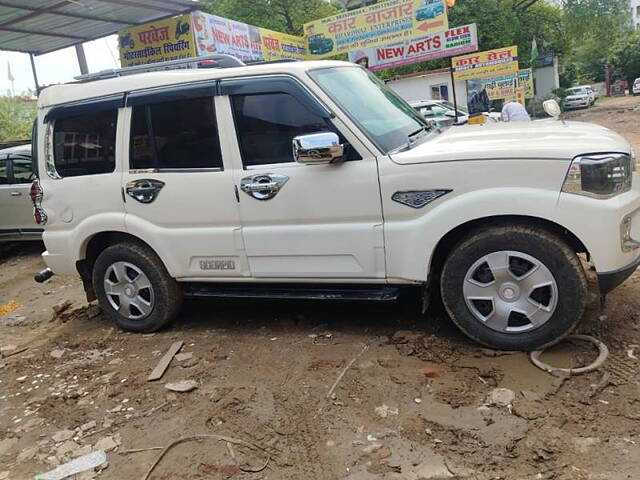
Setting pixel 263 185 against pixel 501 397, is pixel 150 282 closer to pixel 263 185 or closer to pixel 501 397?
A: pixel 263 185

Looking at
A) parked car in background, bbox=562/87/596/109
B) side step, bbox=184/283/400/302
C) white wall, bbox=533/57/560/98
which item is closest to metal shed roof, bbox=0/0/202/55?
side step, bbox=184/283/400/302

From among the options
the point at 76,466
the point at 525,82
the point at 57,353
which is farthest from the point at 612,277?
the point at 525,82

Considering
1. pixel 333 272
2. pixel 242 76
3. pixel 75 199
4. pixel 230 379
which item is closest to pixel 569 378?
pixel 333 272

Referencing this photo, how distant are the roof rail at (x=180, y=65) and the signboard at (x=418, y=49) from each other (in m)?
12.3

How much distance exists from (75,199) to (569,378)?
395cm

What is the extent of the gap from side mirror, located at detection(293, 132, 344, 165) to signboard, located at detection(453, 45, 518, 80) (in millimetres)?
16610

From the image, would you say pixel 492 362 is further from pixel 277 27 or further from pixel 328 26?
A: pixel 277 27

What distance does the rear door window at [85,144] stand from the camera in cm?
462

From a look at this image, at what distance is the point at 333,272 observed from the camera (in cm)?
399

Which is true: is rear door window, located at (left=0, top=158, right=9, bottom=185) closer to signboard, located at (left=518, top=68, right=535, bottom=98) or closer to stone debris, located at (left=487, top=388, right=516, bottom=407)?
stone debris, located at (left=487, top=388, right=516, bottom=407)

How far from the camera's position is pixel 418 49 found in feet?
53.9

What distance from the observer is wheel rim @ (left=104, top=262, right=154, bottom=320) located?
4.77 m

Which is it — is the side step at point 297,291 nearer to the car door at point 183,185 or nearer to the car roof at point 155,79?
the car door at point 183,185

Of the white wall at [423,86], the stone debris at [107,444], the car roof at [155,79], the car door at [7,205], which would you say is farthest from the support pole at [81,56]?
the white wall at [423,86]
